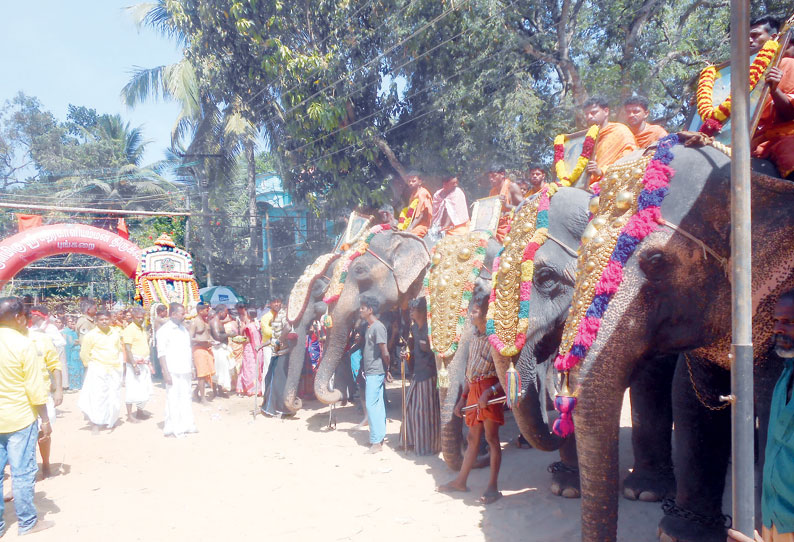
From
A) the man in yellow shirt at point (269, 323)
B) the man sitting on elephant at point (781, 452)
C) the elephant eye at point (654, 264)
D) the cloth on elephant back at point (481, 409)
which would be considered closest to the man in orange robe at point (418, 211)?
the man in yellow shirt at point (269, 323)

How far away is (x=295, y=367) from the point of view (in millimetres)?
8398

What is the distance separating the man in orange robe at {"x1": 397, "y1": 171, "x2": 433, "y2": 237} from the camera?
8055 mm

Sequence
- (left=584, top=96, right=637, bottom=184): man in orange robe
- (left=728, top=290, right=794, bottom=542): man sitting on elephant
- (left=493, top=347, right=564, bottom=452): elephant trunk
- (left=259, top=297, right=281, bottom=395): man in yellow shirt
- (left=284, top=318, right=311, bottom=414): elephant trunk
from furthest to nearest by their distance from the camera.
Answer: (left=259, top=297, right=281, bottom=395): man in yellow shirt < (left=284, top=318, right=311, bottom=414): elephant trunk < (left=584, top=96, right=637, bottom=184): man in orange robe < (left=493, top=347, right=564, bottom=452): elephant trunk < (left=728, top=290, right=794, bottom=542): man sitting on elephant

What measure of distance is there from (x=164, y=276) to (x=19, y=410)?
9594 mm

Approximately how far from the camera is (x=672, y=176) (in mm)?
3096

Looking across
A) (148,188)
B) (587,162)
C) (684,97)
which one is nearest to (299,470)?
(587,162)

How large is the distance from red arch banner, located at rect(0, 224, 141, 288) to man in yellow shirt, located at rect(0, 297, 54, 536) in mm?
9192

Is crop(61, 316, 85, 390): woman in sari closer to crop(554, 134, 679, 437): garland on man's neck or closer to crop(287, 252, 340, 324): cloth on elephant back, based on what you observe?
crop(287, 252, 340, 324): cloth on elephant back

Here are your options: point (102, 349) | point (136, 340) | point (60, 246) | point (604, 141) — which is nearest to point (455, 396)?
point (604, 141)

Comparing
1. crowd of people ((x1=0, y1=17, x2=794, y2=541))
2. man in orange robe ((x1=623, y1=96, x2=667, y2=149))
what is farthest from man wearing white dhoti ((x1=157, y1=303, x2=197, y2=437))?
man in orange robe ((x1=623, y1=96, x2=667, y2=149))

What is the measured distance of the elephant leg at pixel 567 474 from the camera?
4730 mm

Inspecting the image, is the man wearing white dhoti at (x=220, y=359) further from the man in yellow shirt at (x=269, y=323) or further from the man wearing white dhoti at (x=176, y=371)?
the man wearing white dhoti at (x=176, y=371)

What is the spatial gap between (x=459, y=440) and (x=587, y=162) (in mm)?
2626

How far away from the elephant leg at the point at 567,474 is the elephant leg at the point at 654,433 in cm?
38
